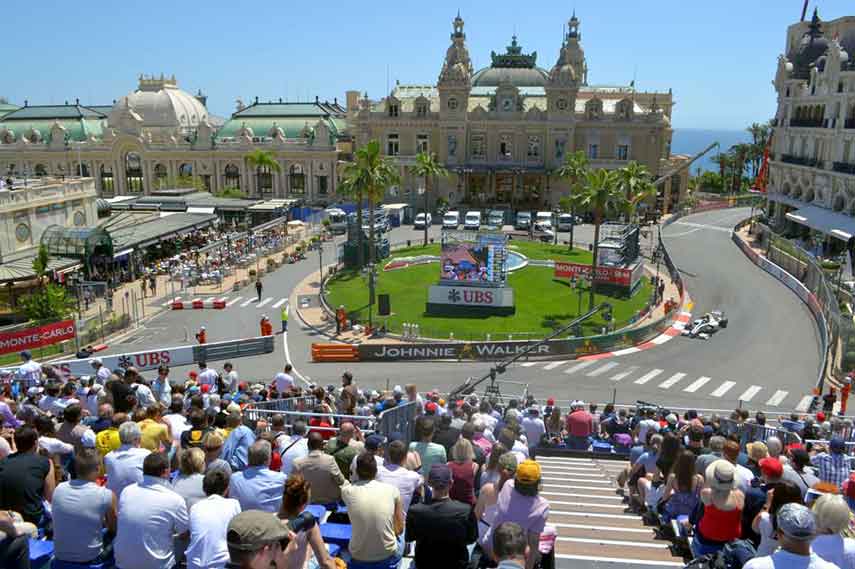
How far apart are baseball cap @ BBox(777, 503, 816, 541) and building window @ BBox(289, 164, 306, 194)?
306ft

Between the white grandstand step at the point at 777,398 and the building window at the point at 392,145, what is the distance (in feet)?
217

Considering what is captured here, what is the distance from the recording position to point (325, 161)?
313 ft

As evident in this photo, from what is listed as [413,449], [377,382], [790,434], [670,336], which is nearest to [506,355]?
[377,382]

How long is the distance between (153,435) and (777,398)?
3018 centimetres

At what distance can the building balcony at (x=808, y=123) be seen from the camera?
6688cm

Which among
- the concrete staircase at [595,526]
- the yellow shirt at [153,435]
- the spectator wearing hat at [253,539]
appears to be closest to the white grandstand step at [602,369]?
the concrete staircase at [595,526]

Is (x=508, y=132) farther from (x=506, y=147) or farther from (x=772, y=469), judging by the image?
(x=772, y=469)

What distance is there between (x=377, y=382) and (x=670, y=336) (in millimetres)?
19247

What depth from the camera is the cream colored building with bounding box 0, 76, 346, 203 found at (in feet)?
316

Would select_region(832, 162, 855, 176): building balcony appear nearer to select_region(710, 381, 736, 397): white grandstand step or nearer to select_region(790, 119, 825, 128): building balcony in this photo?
select_region(790, 119, 825, 128): building balcony

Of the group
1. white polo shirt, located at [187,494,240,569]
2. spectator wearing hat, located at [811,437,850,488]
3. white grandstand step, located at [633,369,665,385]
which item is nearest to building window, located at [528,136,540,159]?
white grandstand step, located at [633,369,665,385]

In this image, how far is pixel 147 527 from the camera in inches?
336

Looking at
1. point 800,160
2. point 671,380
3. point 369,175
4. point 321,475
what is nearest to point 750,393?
point 671,380

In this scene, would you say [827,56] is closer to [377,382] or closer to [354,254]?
[354,254]
